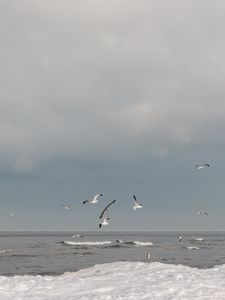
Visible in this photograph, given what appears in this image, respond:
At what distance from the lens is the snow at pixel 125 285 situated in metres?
19.3

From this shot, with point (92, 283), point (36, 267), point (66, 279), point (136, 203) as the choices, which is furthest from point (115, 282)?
point (36, 267)

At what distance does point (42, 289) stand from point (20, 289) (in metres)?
0.98

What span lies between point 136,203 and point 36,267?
975 inches

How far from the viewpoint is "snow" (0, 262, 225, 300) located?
19.3 meters

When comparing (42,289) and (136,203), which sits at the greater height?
(136,203)

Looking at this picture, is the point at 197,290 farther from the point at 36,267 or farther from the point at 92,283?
the point at 36,267

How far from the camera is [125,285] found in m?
21.9

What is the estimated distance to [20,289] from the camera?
2216 cm

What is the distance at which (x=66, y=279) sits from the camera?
25031 mm

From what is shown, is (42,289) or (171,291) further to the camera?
(42,289)

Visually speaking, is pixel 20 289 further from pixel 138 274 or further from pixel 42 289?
pixel 138 274

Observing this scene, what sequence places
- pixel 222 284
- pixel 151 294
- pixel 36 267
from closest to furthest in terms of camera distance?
pixel 151 294 → pixel 222 284 → pixel 36 267

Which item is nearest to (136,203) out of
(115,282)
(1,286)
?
(115,282)

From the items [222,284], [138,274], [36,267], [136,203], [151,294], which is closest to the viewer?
[151,294]
